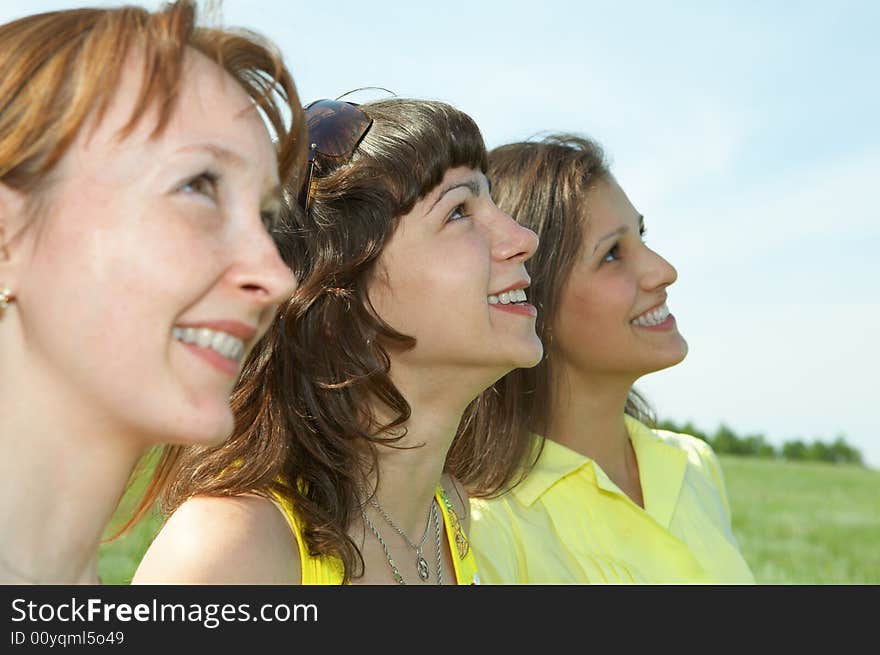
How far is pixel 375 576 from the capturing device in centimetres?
301

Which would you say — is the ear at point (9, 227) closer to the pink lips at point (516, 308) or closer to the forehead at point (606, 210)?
the pink lips at point (516, 308)

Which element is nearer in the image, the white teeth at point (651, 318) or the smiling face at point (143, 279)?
the smiling face at point (143, 279)

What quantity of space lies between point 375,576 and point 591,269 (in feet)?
5.90

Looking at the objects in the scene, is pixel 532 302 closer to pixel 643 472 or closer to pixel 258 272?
pixel 643 472

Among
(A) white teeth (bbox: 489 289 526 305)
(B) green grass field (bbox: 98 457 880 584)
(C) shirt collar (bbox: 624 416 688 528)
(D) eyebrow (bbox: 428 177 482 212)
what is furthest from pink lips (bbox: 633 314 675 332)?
(B) green grass field (bbox: 98 457 880 584)

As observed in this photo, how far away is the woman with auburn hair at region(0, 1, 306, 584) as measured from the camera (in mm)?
1794

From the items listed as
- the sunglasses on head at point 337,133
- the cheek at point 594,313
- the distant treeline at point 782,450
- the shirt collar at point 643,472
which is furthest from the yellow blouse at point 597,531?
the distant treeline at point 782,450

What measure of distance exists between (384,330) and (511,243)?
50cm

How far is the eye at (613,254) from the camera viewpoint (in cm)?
434

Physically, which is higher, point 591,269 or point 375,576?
point 591,269

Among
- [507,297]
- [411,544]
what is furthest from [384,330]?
[411,544]
